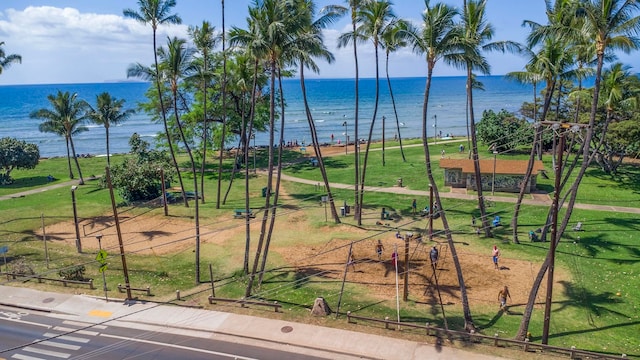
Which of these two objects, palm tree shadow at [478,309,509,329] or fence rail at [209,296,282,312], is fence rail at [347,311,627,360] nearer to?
palm tree shadow at [478,309,509,329]

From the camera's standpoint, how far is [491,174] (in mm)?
42750

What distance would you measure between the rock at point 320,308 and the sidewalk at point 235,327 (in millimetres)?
1082

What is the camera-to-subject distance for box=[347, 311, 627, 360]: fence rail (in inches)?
695

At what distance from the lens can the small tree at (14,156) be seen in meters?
52.5

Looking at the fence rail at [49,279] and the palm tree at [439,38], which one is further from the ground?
the palm tree at [439,38]

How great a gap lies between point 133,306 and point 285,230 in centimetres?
1349

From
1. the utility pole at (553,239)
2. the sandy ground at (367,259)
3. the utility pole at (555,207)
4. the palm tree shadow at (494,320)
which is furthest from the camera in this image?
the sandy ground at (367,259)

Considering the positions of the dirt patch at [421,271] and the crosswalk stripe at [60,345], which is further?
the dirt patch at [421,271]

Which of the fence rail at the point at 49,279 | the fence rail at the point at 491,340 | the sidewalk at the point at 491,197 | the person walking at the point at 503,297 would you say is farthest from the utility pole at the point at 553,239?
the fence rail at the point at 49,279

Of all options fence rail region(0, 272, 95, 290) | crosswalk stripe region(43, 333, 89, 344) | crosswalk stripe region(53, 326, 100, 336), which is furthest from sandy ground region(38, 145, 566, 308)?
crosswalk stripe region(43, 333, 89, 344)

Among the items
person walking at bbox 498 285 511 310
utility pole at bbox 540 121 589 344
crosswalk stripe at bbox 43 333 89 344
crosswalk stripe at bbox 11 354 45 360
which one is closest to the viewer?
utility pole at bbox 540 121 589 344

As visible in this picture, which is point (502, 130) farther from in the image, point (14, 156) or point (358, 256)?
point (14, 156)

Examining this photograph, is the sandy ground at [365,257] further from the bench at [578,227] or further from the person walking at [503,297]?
the bench at [578,227]

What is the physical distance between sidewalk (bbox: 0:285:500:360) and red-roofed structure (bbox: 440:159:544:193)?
26983mm
